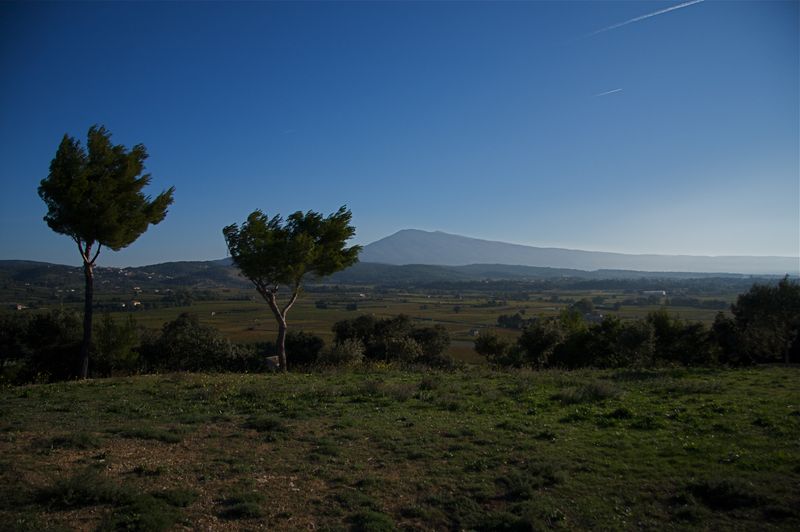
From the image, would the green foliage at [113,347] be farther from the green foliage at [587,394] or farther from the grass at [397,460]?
the green foliage at [587,394]

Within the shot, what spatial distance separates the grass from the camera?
18.5 feet

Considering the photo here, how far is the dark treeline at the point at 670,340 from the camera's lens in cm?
2478

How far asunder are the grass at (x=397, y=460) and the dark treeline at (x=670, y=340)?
14.9 metres

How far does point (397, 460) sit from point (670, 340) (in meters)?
30.5

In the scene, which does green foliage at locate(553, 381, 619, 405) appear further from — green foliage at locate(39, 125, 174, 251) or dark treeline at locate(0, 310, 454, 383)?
green foliage at locate(39, 125, 174, 251)

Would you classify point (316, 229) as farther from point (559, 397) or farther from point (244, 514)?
point (244, 514)

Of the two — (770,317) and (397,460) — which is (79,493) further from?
(770,317)

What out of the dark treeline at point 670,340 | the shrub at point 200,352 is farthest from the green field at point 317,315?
the shrub at point 200,352

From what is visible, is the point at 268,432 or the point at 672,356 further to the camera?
the point at 672,356

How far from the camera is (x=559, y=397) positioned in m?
12.7

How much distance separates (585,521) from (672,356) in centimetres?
3059

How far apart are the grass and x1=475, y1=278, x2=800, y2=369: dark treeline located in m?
14.9

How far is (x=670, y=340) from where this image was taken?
3117 centimetres

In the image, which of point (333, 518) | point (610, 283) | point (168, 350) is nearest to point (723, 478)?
point (333, 518)
